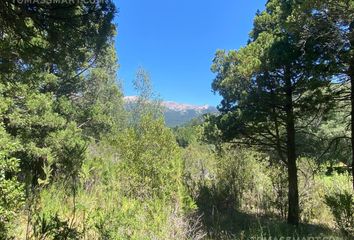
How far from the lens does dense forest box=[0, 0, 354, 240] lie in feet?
12.8

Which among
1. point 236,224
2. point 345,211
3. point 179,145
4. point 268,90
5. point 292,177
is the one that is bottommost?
point 236,224

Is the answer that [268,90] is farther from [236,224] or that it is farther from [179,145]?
[236,224]

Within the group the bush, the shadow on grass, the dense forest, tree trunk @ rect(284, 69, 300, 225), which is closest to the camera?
the dense forest

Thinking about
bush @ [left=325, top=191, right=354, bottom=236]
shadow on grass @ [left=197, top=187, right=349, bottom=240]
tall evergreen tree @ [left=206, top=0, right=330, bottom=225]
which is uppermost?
tall evergreen tree @ [left=206, top=0, right=330, bottom=225]

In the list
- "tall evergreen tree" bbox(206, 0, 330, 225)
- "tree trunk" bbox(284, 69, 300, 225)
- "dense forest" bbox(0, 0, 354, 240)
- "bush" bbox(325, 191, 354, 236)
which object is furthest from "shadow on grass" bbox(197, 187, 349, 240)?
"bush" bbox(325, 191, 354, 236)

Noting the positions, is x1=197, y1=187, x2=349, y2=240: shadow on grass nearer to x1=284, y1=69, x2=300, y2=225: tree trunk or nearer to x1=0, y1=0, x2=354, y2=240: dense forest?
x1=0, y1=0, x2=354, y2=240: dense forest

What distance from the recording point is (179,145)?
10.5 m

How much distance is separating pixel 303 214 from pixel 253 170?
2252 mm

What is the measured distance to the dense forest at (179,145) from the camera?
3.92 m

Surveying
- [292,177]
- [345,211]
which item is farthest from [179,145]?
[345,211]

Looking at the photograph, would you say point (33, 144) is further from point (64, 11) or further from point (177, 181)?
Result: point (64, 11)

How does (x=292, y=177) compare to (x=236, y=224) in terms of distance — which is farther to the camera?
(x=292, y=177)

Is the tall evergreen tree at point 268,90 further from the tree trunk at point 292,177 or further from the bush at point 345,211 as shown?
the bush at point 345,211

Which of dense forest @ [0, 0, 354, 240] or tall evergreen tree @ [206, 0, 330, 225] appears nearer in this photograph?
dense forest @ [0, 0, 354, 240]
